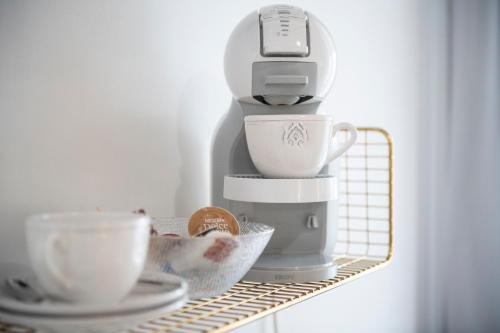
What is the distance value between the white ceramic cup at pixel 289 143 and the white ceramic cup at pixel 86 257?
0.94 ft

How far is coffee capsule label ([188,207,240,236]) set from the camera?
77 cm

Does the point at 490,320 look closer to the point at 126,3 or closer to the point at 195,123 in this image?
the point at 195,123

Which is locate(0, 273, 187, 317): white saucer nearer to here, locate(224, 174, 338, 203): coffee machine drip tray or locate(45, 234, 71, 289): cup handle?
locate(45, 234, 71, 289): cup handle

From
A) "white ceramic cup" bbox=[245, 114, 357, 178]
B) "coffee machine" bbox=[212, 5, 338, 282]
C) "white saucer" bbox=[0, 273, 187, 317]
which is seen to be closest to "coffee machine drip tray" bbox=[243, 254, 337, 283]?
"coffee machine" bbox=[212, 5, 338, 282]

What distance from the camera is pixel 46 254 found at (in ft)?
1.77

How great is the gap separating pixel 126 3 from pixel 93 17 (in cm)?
7

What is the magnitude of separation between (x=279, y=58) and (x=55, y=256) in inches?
17.5

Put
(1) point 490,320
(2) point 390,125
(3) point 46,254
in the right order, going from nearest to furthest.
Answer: (3) point 46,254
(2) point 390,125
(1) point 490,320

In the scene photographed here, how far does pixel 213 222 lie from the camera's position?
77 cm

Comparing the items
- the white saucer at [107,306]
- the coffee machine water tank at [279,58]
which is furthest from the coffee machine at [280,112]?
the white saucer at [107,306]

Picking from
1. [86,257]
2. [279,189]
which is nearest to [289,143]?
[279,189]

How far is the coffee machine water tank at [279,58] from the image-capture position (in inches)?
33.9

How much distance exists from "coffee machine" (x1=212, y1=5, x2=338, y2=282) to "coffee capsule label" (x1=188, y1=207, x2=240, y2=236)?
7 cm

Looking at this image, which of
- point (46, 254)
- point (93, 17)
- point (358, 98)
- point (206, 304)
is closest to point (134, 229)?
point (46, 254)
